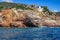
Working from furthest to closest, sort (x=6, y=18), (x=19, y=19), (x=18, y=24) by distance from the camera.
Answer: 1. (x=19, y=19)
2. (x=6, y=18)
3. (x=18, y=24)

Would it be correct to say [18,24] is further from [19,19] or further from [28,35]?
[28,35]

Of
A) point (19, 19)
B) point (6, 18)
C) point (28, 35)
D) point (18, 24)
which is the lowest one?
point (18, 24)

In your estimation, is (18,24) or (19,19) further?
(19,19)

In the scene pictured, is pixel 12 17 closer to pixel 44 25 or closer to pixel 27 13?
pixel 27 13

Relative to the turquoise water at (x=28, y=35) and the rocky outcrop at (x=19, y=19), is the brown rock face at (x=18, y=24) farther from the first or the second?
the turquoise water at (x=28, y=35)

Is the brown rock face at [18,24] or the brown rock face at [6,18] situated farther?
the brown rock face at [18,24]

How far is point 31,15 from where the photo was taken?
10019cm

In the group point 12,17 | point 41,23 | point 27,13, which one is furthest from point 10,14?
point 41,23

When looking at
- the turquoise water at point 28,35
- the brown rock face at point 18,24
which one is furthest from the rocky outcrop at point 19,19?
the turquoise water at point 28,35

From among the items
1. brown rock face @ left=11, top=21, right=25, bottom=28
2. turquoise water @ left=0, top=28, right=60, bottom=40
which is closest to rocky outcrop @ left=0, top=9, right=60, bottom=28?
brown rock face @ left=11, top=21, right=25, bottom=28

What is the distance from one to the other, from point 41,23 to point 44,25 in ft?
12.6

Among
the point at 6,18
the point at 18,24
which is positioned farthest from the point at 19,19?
the point at 18,24

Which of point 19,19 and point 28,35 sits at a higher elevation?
point 19,19

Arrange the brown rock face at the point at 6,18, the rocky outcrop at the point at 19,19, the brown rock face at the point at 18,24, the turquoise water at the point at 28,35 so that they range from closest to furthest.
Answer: the turquoise water at the point at 28,35 → the brown rock face at the point at 6,18 → the brown rock face at the point at 18,24 → the rocky outcrop at the point at 19,19
